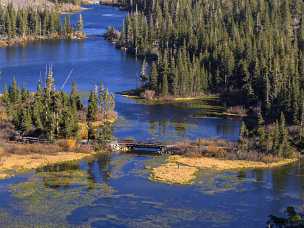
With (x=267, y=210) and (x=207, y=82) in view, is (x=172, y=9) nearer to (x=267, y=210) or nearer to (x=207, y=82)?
(x=207, y=82)

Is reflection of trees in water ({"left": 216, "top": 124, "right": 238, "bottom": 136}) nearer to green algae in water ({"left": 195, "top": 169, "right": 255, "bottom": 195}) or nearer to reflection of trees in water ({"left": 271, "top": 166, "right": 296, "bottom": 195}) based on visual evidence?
reflection of trees in water ({"left": 271, "top": 166, "right": 296, "bottom": 195})

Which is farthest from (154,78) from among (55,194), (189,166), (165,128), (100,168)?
(55,194)

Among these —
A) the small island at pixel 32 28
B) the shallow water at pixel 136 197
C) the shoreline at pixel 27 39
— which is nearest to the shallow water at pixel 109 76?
the shoreline at pixel 27 39

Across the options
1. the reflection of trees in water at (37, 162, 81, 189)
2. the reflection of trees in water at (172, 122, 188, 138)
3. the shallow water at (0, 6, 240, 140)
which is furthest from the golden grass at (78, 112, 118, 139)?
the reflection of trees in water at (37, 162, 81, 189)

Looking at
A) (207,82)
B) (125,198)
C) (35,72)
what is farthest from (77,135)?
(35,72)

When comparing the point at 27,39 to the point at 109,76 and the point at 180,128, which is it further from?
the point at 180,128

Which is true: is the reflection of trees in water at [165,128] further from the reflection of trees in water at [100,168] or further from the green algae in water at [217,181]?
the green algae in water at [217,181]
